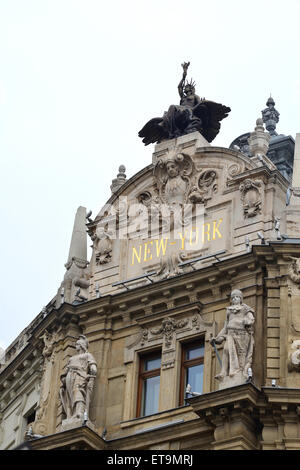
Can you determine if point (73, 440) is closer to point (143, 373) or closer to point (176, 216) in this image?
point (143, 373)

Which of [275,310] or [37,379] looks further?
[37,379]

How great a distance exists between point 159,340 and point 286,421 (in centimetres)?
531

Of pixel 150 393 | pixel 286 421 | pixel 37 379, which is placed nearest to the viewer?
pixel 286 421

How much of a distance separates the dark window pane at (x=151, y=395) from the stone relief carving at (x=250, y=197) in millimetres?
5224

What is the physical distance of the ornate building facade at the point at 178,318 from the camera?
37719mm

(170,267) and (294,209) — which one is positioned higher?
(294,209)

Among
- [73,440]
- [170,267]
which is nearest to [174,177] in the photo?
[170,267]

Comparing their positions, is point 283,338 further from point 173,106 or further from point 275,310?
point 173,106

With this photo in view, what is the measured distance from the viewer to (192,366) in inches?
1578

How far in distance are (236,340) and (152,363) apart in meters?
3.58

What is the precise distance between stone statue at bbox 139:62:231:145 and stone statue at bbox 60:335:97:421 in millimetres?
7597

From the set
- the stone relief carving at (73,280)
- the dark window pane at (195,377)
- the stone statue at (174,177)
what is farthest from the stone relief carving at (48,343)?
the stone statue at (174,177)
